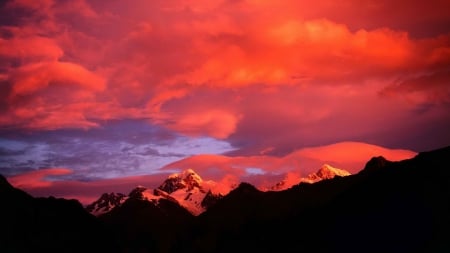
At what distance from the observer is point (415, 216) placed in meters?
123

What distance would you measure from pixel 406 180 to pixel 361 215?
14149 millimetres

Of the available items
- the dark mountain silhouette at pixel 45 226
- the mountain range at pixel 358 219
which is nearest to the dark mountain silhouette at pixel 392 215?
the mountain range at pixel 358 219

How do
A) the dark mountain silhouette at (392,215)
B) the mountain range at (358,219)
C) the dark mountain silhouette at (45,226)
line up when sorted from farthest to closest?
the dark mountain silhouette at (45,226)
the mountain range at (358,219)
the dark mountain silhouette at (392,215)

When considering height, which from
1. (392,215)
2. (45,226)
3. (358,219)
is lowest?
(358,219)

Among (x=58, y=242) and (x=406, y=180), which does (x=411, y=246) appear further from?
(x=58, y=242)

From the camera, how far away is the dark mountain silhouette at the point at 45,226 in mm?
127062

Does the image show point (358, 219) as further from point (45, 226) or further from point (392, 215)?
point (45, 226)

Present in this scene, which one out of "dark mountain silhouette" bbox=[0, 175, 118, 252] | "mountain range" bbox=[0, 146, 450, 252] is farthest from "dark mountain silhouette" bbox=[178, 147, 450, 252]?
"dark mountain silhouette" bbox=[0, 175, 118, 252]

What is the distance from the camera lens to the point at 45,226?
139000 millimetres

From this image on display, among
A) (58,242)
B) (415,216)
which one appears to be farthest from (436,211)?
(58,242)

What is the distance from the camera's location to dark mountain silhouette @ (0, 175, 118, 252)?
127062 millimetres

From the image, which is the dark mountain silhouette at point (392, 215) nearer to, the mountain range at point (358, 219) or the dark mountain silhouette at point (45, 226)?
the mountain range at point (358, 219)

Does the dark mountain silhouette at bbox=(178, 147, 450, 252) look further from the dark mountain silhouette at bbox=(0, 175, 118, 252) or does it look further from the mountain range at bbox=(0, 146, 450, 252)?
the dark mountain silhouette at bbox=(0, 175, 118, 252)

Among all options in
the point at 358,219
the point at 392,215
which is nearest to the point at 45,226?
the point at 358,219
